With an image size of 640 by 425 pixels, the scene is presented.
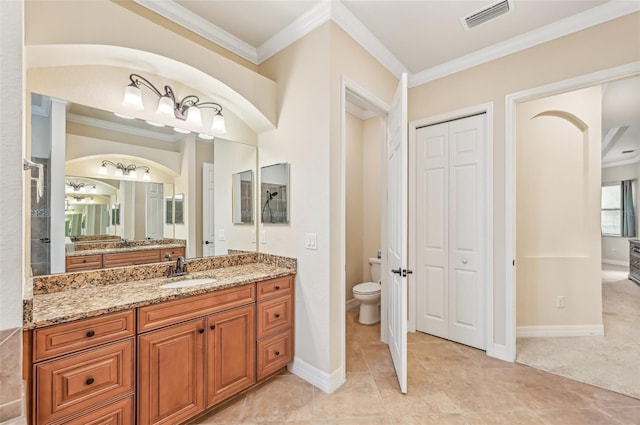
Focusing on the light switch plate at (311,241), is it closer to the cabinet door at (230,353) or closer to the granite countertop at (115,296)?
the granite countertop at (115,296)

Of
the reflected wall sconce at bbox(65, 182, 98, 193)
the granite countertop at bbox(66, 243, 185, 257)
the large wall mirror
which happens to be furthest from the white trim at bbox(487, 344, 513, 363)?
the reflected wall sconce at bbox(65, 182, 98, 193)

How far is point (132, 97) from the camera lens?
5.98 feet

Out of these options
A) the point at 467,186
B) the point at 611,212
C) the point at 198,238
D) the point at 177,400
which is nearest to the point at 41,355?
the point at 177,400

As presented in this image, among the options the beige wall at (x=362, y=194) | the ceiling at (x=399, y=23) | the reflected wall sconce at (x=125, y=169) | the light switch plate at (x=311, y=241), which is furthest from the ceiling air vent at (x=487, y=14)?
the reflected wall sconce at (x=125, y=169)

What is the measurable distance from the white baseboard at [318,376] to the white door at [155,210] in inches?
60.0

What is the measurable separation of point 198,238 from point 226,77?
52.6 inches

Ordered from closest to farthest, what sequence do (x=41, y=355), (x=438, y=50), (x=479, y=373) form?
(x=41, y=355)
(x=479, y=373)
(x=438, y=50)

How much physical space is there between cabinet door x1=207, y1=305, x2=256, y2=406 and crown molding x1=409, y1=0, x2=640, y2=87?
9.71 feet

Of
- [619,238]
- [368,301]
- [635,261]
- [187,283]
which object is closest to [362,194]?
Result: [368,301]

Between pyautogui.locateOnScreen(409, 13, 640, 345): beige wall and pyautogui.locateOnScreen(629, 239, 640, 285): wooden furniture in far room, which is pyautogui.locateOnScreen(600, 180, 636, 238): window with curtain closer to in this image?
pyautogui.locateOnScreen(629, 239, 640, 285): wooden furniture in far room

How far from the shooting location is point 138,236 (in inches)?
81.0

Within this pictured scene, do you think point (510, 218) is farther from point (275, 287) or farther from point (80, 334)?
point (80, 334)

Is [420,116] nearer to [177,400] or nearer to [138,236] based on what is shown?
[138,236]

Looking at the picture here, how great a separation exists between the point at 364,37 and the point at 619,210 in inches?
359
